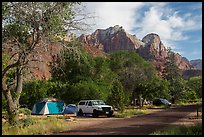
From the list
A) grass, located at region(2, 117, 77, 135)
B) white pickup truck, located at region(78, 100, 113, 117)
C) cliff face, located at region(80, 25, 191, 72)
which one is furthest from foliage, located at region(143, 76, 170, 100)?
cliff face, located at region(80, 25, 191, 72)

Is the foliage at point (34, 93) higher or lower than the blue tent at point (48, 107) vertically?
higher

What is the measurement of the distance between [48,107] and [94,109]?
9.63 metres

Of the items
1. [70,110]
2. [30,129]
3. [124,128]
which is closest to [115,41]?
[70,110]

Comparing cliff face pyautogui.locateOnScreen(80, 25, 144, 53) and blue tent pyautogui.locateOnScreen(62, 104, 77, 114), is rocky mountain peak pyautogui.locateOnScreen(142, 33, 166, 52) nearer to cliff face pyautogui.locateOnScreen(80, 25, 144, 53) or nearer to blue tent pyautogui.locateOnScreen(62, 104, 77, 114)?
cliff face pyautogui.locateOnScreen(80, 25, 144, 53)

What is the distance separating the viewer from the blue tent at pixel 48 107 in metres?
38.6

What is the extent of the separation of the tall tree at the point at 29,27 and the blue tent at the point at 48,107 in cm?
2011

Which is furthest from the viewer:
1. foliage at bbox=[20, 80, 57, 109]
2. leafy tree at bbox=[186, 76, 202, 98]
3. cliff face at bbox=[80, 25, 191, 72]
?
cliff face at bbox=[80, 25, 191, 72]

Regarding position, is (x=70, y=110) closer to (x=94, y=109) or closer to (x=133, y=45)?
(x=94, y=109)

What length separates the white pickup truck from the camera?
30.1m

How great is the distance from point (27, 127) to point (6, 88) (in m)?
2.65

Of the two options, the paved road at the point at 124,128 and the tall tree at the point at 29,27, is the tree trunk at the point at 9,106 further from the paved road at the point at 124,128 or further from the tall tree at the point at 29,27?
the paved road at the point at 124,128

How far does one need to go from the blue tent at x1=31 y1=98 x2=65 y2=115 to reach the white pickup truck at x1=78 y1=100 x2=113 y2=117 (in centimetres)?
681

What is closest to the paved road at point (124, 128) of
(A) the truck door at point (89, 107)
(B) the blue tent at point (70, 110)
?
(A) the truck door at point (89, 107)

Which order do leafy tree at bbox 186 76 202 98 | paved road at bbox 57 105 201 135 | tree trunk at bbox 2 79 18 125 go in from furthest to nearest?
1. leafy tree at bbox 186 76 202 98
2. tree trunk at bbox 2 79 18 125
3. paved road at bbox 57 105 201 135
